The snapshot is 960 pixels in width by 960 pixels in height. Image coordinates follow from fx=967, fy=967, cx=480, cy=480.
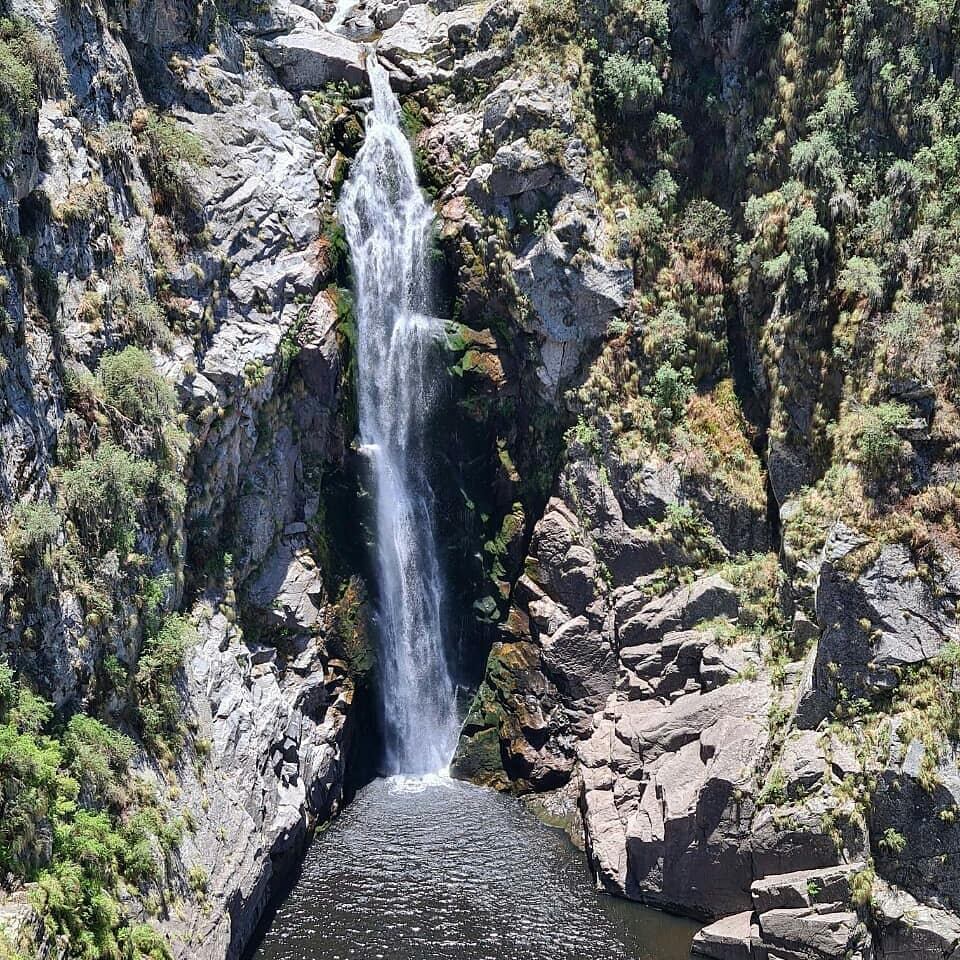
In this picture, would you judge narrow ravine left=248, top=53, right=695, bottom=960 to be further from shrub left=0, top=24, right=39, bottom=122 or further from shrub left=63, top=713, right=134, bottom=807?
shrub left=0, top=24, right=39, bottom=122

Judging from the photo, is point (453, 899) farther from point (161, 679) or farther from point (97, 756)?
point (97, 756)

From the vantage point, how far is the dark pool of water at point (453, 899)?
23062mm

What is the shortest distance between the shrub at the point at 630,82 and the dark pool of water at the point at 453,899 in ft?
79.0

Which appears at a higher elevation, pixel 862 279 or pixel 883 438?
pixel 862 279

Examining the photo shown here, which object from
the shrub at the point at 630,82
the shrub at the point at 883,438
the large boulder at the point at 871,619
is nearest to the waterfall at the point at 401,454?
the shrub at the point at 630,82

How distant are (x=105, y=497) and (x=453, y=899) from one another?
13.3m

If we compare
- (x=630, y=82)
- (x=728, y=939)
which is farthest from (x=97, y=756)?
(x=630, y=82)

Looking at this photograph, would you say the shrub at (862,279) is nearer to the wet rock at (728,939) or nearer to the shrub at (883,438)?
the shrub at (883,438)

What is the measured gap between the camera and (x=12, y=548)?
18375 mm

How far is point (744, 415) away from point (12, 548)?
21882mm

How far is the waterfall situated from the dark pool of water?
154 inches

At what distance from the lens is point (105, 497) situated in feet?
70.0

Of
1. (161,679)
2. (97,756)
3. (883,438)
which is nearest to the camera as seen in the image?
(97,756)

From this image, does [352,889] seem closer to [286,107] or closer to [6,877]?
[6,877]
